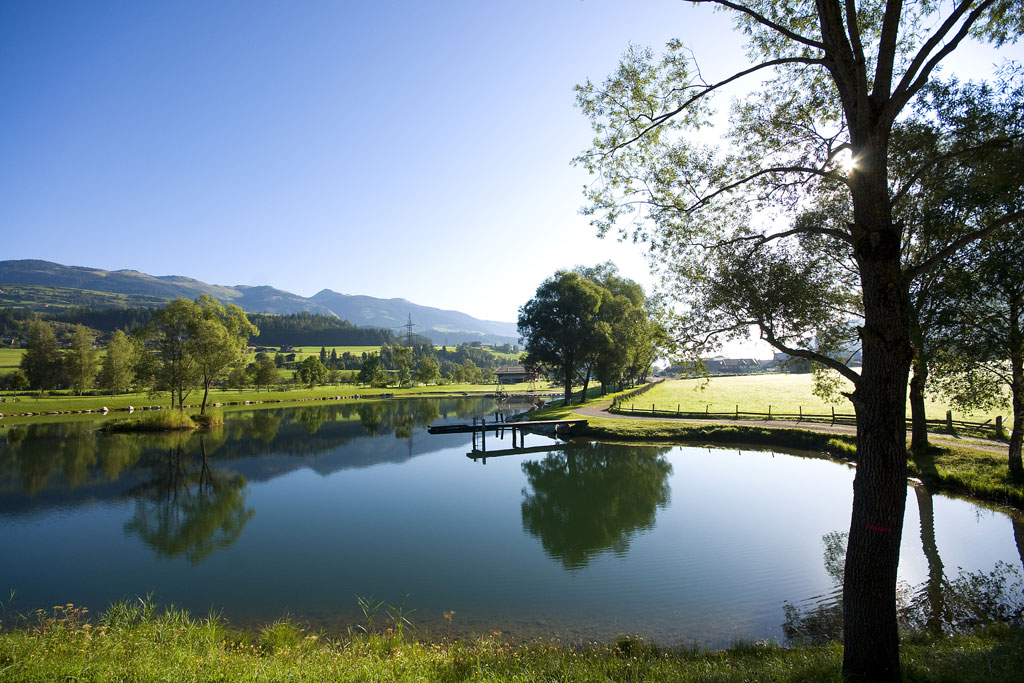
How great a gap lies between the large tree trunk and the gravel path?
2043 centimetres

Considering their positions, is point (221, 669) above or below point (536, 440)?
above

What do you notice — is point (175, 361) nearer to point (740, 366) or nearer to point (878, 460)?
point (878, 460)

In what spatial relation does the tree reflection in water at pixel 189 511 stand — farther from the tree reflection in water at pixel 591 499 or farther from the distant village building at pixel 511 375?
Answer: the distant village building at pixel 511 375

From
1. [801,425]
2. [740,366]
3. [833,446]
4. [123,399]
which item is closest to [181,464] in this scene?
[833,446]

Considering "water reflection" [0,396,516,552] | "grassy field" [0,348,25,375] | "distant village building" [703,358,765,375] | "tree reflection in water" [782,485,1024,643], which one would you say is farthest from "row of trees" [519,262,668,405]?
"distant village building" [703,358,765,375]

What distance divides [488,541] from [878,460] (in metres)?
10.6

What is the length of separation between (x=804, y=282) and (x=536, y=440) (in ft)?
91.8

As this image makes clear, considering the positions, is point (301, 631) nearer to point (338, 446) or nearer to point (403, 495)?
point (403, 495)

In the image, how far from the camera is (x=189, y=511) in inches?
693

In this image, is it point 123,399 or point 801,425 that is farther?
point 123,399

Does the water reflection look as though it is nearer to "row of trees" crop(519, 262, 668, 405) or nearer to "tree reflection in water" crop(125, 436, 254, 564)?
"tree reflection in water" crop(125, 436, 254, 564)

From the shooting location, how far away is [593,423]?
34344 mm

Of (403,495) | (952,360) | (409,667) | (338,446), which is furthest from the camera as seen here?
(338,446)

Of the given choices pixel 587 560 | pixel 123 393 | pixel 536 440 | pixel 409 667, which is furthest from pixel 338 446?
pixel 123 393
